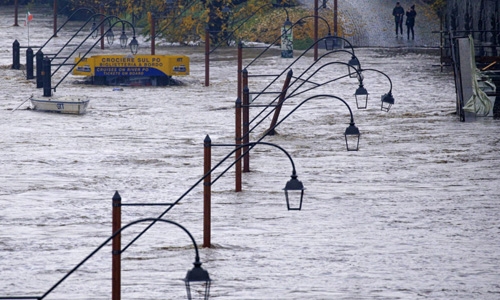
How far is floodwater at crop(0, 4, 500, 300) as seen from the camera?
58.1ft

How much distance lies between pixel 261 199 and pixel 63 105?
627 inches

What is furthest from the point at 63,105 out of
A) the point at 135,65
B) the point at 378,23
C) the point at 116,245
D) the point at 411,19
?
the point at 378,23

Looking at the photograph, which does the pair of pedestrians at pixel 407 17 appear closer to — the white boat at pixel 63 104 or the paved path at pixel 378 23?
the paved path at pixel 378 23

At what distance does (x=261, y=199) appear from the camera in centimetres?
2484

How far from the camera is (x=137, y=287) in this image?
16969mm

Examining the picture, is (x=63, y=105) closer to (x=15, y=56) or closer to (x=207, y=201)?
(x=15, y=56)

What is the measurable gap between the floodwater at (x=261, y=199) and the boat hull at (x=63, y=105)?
0.40m

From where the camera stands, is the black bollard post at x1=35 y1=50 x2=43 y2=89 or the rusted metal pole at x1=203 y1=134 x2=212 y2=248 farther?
the black bollard post at x1=35 y1=50 x2=43 y2=89

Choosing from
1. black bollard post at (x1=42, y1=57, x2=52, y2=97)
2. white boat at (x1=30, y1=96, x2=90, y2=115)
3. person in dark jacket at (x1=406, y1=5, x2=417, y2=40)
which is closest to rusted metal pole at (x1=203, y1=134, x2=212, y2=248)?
white boat at (x1=30, y1=96, x2=90, y2=115)

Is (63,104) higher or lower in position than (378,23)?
lower

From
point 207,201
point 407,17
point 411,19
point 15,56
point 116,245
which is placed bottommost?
point 116,245

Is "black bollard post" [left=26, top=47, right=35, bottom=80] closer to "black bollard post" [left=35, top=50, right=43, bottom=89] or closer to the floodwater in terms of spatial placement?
"black bollard post" [left=35, top=50, right=43, bottom=89]

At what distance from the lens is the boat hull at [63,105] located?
39.0 meters

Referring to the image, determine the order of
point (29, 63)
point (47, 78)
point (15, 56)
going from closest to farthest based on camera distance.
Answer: point (47, 78) → point (29, 63) → point (15, 56)
